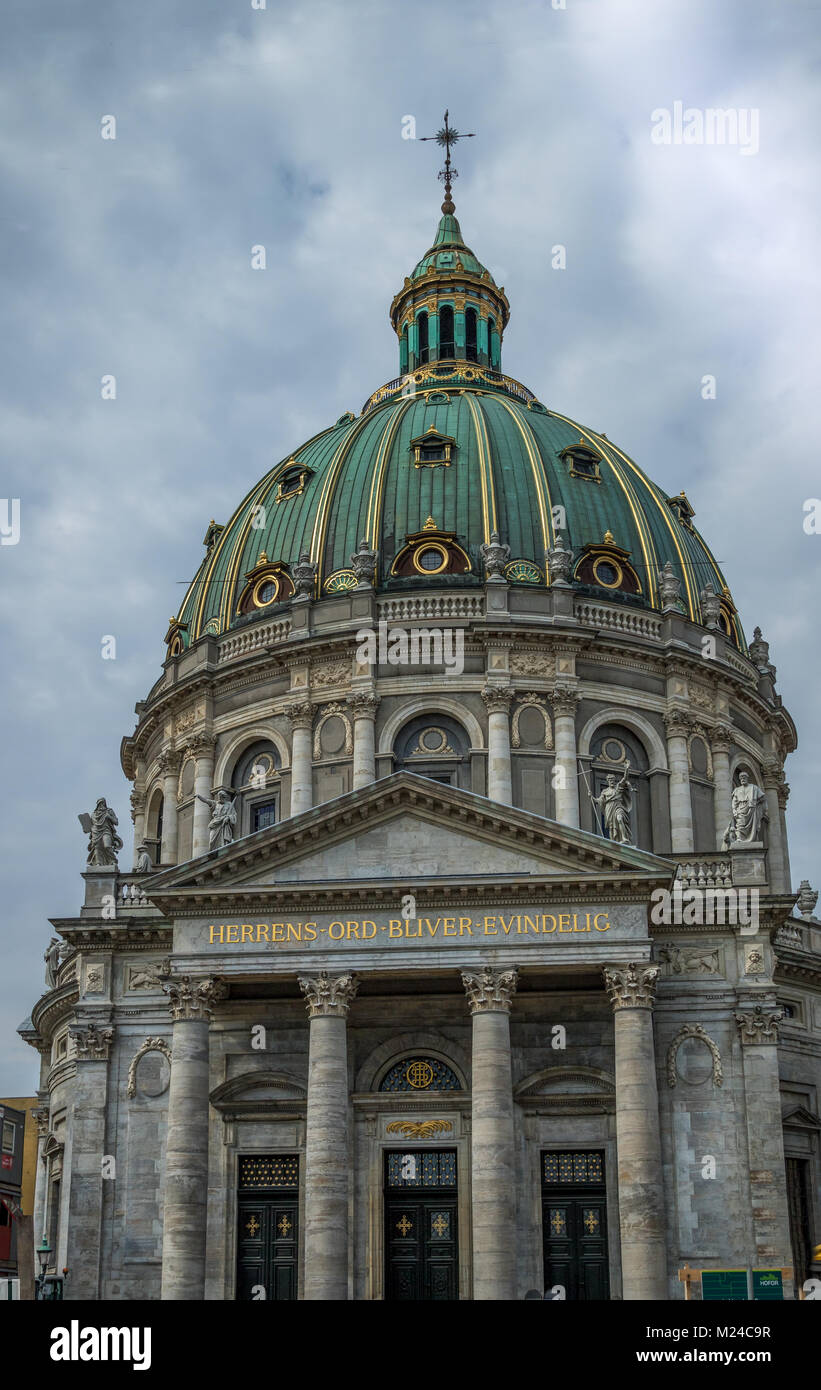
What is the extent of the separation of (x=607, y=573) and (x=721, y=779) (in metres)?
7.66

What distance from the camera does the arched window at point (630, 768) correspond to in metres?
51.2

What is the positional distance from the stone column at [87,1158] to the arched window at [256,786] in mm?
10820

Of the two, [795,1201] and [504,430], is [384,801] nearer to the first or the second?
[795,1201]

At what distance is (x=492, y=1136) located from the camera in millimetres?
37344

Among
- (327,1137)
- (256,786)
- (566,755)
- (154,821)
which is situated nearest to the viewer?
(327,1137)

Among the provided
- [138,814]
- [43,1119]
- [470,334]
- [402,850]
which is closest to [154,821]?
[138,814]

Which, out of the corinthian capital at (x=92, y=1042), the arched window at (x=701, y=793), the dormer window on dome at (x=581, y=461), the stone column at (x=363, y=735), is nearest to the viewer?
the corinthian capital at (x=92, y=1042)

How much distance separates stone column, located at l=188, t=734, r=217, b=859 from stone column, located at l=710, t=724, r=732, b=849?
52.1 feet

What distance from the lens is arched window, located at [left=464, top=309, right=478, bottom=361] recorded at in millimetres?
66438

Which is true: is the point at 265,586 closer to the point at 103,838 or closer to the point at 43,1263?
the point at 103,838

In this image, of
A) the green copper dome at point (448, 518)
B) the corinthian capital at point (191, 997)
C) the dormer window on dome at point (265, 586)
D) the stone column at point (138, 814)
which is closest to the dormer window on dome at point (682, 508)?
the green copper dome at point (448, 518)

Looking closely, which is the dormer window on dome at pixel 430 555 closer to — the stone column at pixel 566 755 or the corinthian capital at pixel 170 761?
the stone column at pixel 566 755

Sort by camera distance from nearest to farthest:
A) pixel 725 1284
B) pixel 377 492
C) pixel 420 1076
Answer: pixel 725 1284, pixel 420 1076, pixel 377 492

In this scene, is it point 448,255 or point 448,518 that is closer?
point 448,518
